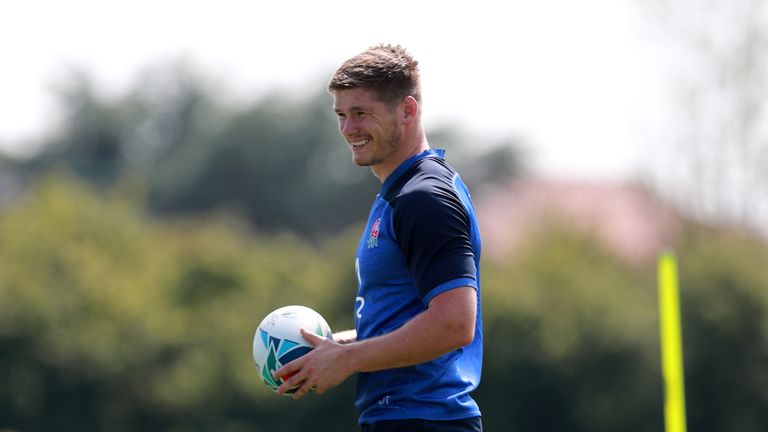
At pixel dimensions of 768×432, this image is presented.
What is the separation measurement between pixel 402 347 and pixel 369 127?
85 centimetres

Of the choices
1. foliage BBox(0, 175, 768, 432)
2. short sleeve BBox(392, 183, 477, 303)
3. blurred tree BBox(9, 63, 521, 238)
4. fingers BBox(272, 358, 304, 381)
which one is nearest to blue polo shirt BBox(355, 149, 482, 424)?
short sleeve BBox(392, 183, 477, 303)

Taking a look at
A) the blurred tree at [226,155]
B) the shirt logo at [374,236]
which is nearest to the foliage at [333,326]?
the shirt logo at [374,236]

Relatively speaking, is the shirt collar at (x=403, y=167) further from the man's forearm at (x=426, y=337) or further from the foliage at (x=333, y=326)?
the foliage at (x=333, y=326)

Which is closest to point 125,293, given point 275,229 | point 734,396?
point 734,396

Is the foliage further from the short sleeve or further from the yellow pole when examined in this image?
the short sleeve

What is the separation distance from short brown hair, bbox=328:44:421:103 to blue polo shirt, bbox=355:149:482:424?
0.82 feet

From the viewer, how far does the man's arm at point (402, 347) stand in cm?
402

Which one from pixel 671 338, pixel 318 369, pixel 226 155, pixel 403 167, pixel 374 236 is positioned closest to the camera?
pixel 318 369

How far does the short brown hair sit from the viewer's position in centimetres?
443

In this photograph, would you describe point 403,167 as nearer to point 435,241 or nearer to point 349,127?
point 349,127

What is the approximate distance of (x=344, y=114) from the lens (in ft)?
14.8

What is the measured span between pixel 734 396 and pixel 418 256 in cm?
1418

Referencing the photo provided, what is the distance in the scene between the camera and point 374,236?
432cm

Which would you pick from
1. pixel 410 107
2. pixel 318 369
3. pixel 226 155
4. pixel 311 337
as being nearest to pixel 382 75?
pixel 410 107
